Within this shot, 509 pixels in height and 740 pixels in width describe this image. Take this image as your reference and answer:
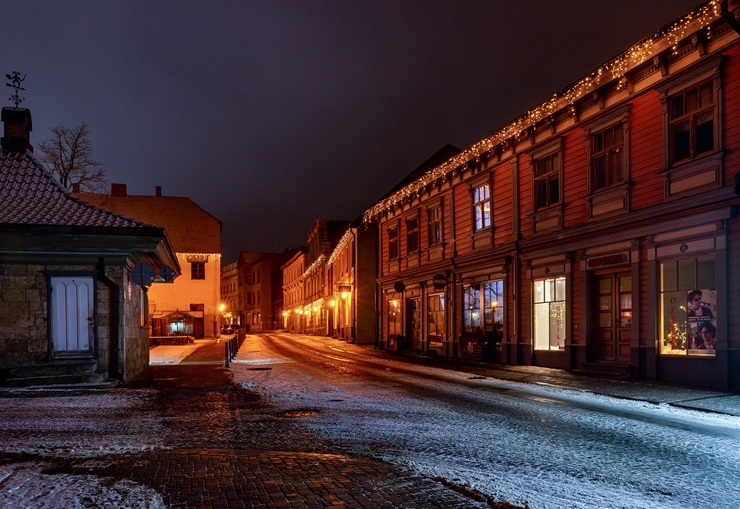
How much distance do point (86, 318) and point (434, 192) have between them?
55.9 ft

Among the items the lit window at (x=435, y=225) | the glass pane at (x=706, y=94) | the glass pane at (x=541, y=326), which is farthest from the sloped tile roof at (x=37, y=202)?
the lit window at (x=435, y=225)

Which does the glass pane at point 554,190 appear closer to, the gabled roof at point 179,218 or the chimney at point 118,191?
the gabled roof at point 179,218

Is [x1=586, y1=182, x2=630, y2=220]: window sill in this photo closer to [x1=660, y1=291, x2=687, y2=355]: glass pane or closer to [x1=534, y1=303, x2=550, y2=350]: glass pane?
[x1=660, y1=291, x2=687, y2=355]: glass pane

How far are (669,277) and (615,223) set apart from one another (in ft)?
7.36

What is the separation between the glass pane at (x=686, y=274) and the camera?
1465 cm

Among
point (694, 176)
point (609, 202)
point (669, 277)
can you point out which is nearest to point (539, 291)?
point (609, 202)

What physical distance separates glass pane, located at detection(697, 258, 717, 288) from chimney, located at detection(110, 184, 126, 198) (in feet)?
167

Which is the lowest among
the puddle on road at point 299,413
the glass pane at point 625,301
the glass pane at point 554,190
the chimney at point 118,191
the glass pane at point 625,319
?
the puddle on road at point 299,413

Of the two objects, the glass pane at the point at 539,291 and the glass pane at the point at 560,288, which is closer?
the glass pane at the point at 560,288

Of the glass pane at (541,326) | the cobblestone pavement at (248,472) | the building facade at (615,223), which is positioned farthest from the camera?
the glass pane at (541,326)

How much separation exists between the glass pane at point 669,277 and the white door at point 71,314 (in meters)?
13.5

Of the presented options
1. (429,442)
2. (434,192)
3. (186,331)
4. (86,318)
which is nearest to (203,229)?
(186,331)

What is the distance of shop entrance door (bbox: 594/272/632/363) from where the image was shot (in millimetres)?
16938

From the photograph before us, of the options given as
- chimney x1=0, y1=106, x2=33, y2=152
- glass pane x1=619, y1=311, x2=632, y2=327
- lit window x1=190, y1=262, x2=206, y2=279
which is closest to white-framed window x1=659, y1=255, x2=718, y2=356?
glass pane x1=619, y1=311, x2=632, y2=327
